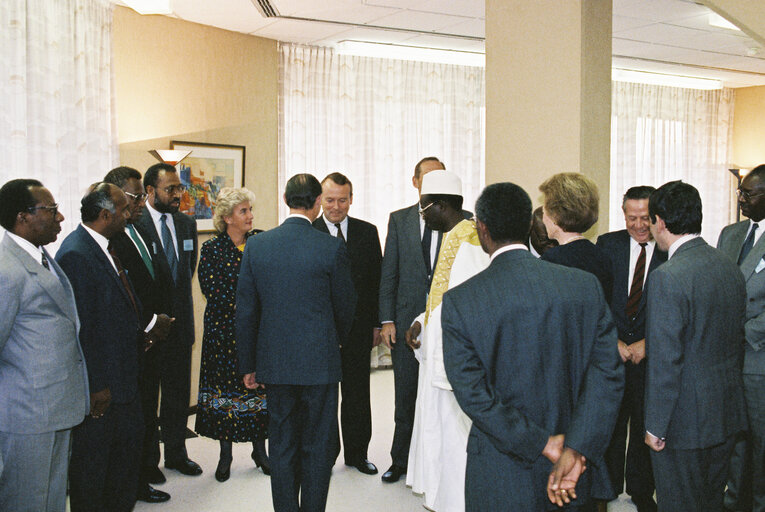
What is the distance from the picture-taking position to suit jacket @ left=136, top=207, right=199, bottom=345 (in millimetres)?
4023

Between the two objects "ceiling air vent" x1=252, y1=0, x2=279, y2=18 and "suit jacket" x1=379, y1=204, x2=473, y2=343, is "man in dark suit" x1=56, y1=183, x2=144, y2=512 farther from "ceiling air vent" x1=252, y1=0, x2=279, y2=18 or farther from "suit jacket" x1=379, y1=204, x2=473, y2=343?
"ceiling air vent" x1=252, y1=0, x2=279, y2=18

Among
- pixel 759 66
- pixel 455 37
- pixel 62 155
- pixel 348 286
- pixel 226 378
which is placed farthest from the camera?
pixel 759 66

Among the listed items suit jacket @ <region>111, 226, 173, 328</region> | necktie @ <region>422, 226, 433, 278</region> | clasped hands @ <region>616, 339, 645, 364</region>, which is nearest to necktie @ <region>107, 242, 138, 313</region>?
suit jacket @ <region>111, 226, 173, 328</region>

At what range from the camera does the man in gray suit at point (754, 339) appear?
305 cm

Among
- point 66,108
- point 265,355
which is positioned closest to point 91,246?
point 265,355

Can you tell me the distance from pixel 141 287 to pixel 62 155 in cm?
171

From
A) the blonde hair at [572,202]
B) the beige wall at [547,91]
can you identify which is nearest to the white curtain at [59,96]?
the beige wall at [547,91]

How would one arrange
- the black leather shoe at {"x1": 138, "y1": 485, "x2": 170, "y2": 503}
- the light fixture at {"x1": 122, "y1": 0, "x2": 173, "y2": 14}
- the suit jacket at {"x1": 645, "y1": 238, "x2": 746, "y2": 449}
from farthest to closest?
1. the light fixture at {"x1": 122, "y1": 0, "x2": 173, "y2": 14}
2. the black leather shoe at {"x1": 138, "y1": 485, "x2": 170, "y2": 503}
3. the suit jacket at {"x1": 645, "y1": 238, "x2": 746, "y2": 449}

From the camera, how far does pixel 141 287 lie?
3.40 meters

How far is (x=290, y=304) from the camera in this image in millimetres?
2912

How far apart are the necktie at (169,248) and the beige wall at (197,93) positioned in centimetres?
134

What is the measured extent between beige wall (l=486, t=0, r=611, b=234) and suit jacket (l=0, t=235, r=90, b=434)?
284 centimetres

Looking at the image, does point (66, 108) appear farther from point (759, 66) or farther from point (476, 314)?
point (759, 66)

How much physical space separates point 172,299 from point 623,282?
8.98ft
